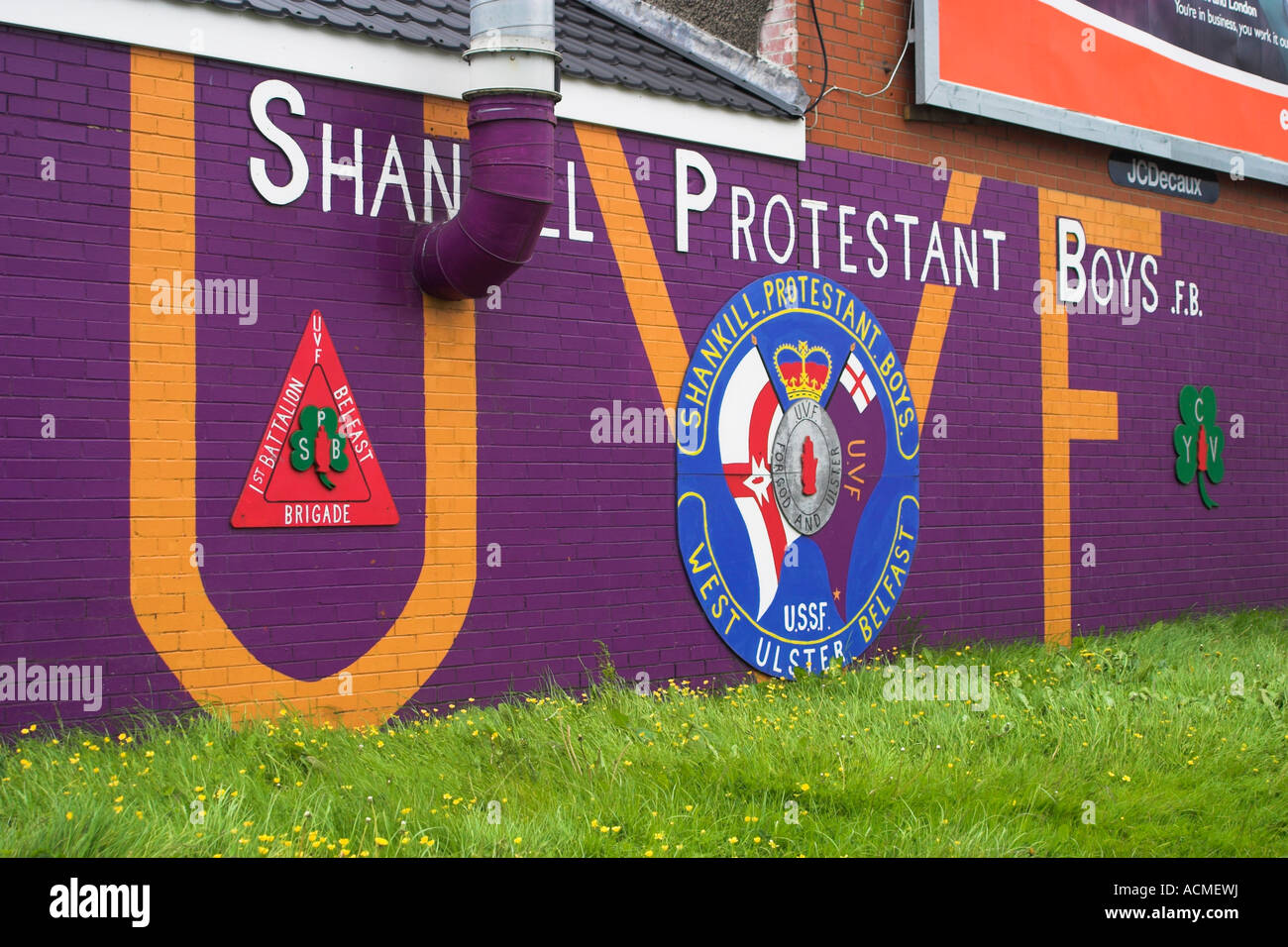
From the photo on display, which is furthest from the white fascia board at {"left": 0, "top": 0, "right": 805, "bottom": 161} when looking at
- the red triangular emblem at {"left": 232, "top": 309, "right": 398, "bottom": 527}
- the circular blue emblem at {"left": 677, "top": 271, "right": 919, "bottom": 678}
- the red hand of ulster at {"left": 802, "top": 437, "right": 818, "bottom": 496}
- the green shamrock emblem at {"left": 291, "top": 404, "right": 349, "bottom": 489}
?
the red hand of ulster at {"left": 802, "top": 437, "right": 818, "bottom": 496}

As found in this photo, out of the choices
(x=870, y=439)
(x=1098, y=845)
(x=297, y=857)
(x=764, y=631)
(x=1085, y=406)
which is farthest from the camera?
(x=1085, y=406)

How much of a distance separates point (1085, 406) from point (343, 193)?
6.25 m

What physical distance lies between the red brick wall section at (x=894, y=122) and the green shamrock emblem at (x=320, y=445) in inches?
152

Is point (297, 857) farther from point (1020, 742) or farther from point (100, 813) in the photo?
point (1020, 742)

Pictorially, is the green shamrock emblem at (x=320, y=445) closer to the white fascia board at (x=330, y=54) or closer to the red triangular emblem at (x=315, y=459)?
the red triangular emblem at (x=315, y=459)

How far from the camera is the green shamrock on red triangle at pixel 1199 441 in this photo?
36.8 ft

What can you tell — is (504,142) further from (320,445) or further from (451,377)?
(320,445)

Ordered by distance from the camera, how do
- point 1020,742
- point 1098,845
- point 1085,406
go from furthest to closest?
point 1085,406, point 1020,742, point 1098,845

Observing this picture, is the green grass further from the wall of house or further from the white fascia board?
the white fascia board

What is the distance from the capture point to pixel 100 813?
4.44 m

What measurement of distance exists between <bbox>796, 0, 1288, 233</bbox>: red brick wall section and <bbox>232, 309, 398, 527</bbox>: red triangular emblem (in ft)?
12.3

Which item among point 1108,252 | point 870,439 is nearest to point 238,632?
point 870,439

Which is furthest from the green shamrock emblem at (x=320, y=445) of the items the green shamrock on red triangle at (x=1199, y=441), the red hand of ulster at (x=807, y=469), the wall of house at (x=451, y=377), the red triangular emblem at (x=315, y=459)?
the green shamrock on red triangle at (x=1199, y=441)

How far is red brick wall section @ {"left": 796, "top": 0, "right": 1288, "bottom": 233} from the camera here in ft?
29.0
